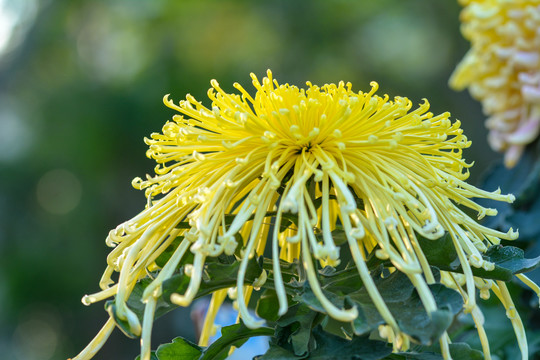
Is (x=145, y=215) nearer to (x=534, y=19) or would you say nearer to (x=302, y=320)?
(x=302, y=320)

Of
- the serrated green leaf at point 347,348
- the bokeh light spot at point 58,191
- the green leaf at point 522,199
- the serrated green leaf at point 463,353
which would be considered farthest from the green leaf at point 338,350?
the bokeh light spot at point 58,191

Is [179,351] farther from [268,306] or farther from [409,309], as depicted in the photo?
[409,309]

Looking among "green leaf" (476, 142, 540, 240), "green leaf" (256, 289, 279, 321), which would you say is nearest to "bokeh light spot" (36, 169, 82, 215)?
"green leaf" (476, 142, 540, 240)

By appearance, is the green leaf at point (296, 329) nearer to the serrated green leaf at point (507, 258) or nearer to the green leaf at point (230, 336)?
the green leaf at point (230, 336)

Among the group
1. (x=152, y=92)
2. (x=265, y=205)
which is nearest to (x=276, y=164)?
(x=265, y=205)

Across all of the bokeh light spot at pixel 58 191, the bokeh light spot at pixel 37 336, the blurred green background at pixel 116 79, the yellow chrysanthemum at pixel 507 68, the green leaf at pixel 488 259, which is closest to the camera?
the green leaf at pixel 488 259

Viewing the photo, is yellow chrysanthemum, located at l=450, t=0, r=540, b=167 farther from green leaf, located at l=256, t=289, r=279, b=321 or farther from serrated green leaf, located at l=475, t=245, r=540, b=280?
green leaf, located at l=256, t=289, r=279, b=321
